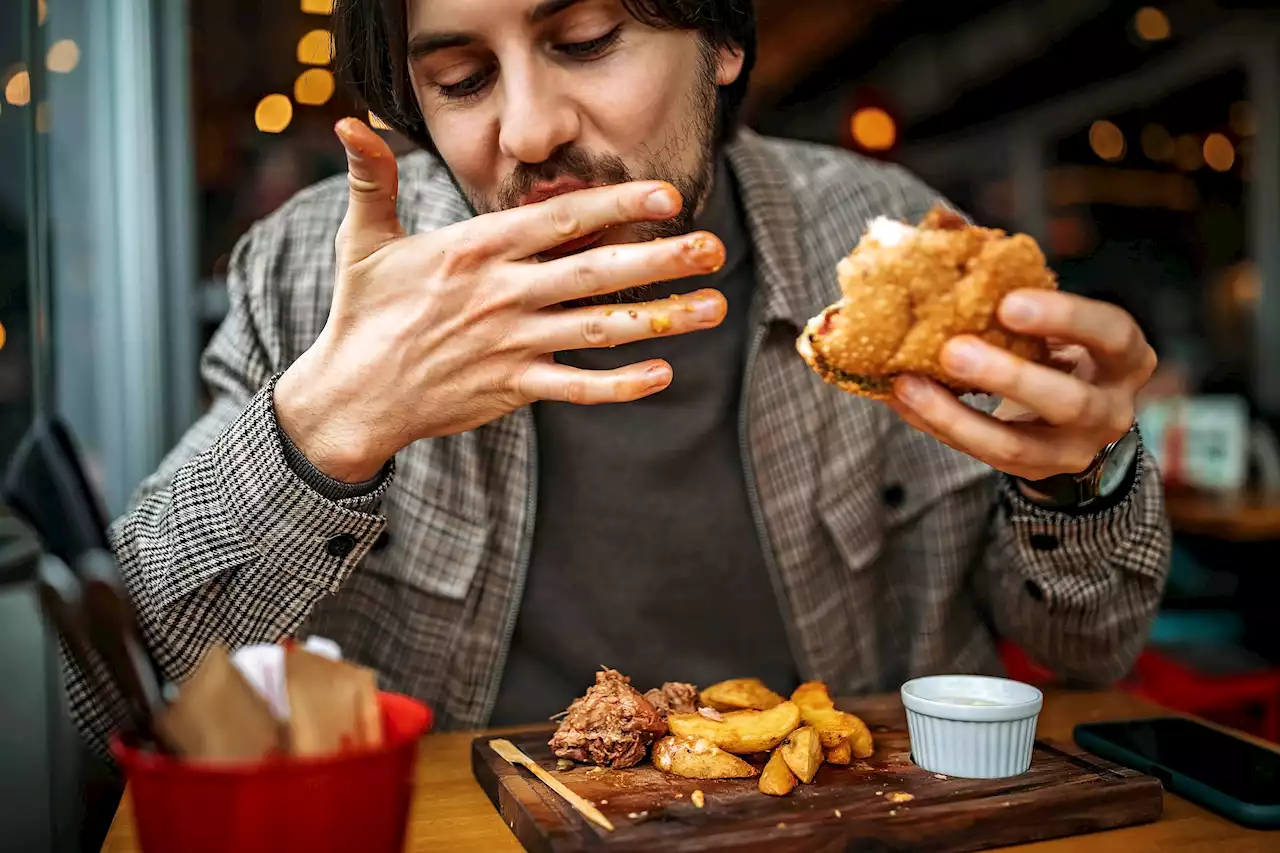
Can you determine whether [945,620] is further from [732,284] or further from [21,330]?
[21,330]

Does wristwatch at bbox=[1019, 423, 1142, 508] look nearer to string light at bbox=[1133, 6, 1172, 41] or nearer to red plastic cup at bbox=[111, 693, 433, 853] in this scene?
red plastic cup at bbox=[111, 693, 433, 853]

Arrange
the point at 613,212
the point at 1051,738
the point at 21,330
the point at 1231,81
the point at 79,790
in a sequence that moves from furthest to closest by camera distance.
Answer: the point at 1231,81, the point at 79,790, the point at 21,330, the point at 1051,738, the point at 613,212

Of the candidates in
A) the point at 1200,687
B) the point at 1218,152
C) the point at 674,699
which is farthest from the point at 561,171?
the point at 1218,152

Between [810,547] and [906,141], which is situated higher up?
[906,141]

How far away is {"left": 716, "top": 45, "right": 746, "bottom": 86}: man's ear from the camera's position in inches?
72.2

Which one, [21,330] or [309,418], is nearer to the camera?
[309,418]

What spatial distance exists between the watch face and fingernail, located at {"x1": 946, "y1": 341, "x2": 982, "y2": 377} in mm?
488

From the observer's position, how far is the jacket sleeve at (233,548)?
1.37 metres

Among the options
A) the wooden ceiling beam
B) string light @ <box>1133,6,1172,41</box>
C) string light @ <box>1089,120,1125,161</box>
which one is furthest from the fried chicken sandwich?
string light @ <box>1089,120,1125,161</box>

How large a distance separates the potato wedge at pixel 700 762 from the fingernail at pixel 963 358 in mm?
500

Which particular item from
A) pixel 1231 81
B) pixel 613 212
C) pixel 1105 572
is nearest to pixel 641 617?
pixel 1105 572

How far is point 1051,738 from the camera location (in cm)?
144

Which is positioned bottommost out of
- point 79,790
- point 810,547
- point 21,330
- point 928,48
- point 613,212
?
point 79,790

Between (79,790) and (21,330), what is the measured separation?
2.45 feet
